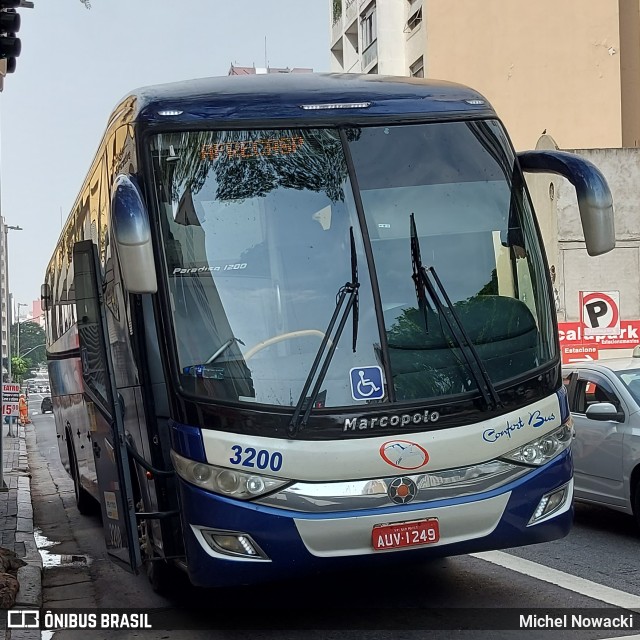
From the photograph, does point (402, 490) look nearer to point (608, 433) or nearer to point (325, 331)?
point (325, 331)

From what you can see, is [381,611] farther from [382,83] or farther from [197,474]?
[382,83]

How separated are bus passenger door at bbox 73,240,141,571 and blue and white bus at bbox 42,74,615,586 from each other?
0.07ft

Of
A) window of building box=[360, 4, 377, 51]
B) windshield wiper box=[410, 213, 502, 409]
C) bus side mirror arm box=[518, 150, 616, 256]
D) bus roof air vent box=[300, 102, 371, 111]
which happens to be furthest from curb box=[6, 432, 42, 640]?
window of building box=[360, 4, 377, 51]

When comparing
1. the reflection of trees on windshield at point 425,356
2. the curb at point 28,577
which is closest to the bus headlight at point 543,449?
the reflection of trees on windshield at point 425,356

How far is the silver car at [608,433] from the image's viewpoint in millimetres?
9602

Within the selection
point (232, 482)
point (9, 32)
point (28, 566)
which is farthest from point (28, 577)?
point (9, 32)

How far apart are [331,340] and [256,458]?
805mm

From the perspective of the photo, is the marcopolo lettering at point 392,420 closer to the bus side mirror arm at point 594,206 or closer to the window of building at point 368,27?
the bus side mirror arm at point 594,206

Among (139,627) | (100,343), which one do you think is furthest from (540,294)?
(139,627)

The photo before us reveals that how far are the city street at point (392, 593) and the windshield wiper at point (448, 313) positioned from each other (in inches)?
58.0

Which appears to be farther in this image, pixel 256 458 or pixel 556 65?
pixel 556 65

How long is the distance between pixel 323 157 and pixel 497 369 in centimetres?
168

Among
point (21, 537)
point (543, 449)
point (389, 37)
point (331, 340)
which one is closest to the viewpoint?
point (331, 340)

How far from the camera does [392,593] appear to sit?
751cm
